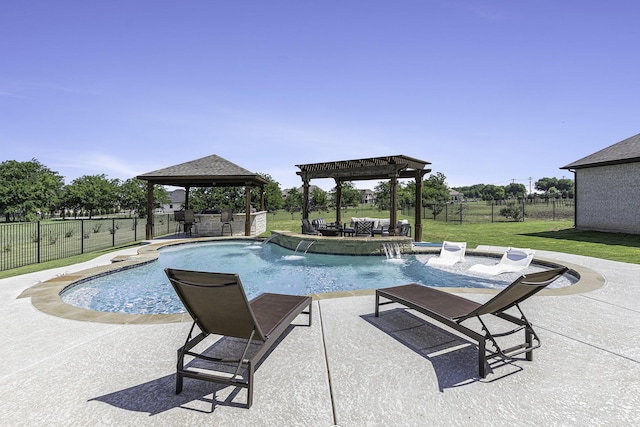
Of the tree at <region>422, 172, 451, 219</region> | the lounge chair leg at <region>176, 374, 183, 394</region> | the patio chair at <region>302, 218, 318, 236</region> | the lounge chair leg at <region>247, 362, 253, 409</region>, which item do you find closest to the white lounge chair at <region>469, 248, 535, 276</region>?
the patio chair at <region>302, 218, 318, 236</region>

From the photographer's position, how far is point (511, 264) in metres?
8.20

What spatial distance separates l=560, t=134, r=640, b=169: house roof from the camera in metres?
15.5

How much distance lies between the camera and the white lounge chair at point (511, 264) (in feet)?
26.0

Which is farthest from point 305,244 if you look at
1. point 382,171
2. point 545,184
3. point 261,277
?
point 545,184

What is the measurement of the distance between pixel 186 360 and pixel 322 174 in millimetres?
12481

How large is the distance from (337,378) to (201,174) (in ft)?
47.1

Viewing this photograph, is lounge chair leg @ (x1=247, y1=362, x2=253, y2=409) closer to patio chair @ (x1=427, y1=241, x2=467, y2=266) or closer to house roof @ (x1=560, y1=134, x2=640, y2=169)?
Answer: patio chair @ (x1=427, y1=241, x2=467, y2=266)

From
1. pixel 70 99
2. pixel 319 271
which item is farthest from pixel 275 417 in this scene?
pixel 70 99

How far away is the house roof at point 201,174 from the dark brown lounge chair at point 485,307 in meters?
12.7

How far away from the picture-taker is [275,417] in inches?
83.6

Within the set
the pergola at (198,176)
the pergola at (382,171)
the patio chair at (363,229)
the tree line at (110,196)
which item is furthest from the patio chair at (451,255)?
the tree line at (110,196)

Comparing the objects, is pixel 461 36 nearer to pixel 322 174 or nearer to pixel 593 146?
pixel 322 174

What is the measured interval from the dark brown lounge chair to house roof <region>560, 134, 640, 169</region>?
1855cm

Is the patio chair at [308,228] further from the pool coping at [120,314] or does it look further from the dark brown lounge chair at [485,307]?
the dark brown lounge chair at [485,307]
